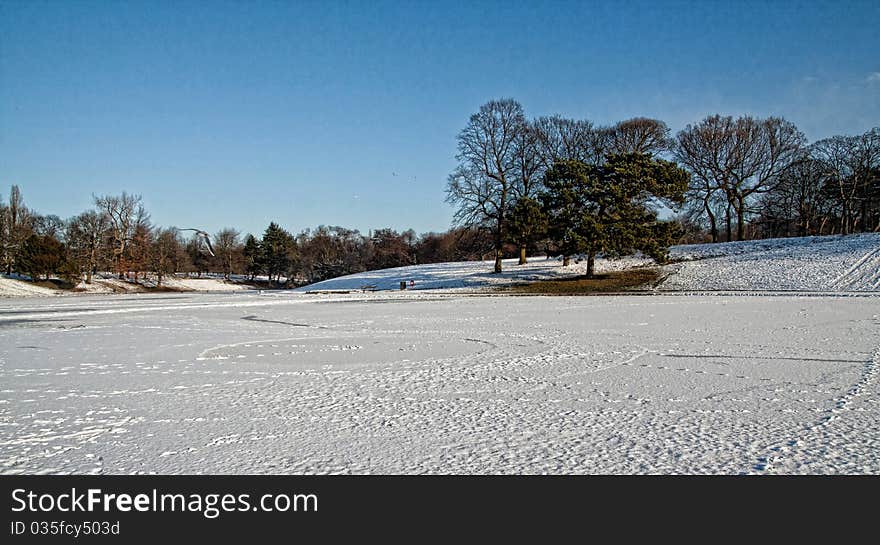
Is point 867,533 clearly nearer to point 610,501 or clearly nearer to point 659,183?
point 610,501

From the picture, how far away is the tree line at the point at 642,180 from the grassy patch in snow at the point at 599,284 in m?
2.13

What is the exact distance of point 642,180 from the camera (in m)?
35.5

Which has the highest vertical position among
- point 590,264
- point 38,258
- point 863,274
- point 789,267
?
point 38,258

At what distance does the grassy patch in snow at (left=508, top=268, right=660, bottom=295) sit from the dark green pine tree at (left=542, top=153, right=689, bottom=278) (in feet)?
6.74

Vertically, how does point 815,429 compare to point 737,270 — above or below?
below

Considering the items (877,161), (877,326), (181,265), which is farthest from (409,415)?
(181,265)

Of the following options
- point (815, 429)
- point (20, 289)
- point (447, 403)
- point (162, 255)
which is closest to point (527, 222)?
point (447, 403)

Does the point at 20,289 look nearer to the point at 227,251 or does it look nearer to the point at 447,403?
the point at 227,251

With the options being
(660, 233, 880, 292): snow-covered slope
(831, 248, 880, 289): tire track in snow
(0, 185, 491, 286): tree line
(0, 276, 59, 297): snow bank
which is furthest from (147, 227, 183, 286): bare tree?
(831, 248, 880, 289): tire track in snow

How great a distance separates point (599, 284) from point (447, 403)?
104 feet

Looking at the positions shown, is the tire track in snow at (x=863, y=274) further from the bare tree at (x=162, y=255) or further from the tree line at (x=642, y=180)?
the bare tree at (x=162, y=255)

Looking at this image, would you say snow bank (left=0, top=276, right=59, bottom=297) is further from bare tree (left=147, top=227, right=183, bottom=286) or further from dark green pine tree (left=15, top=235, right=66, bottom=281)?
bare tree (left=147, top=227, right=183, bottom=286)

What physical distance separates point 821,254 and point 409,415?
41.9 meters

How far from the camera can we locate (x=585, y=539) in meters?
3.45
